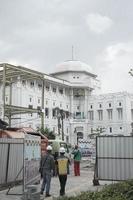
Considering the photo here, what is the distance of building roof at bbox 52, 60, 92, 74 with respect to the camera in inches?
4492

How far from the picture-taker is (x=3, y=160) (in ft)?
57.8

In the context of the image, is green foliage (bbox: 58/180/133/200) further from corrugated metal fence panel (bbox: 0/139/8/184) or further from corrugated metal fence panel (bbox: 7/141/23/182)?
corrugated metal fence panel (bbox: 7/141/23/182)

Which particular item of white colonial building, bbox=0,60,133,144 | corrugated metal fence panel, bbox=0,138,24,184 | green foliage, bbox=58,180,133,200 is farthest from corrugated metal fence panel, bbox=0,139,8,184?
white colonial building, bbox=0,60,133,144

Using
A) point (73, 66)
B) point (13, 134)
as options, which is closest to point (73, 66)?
point (73, 66)

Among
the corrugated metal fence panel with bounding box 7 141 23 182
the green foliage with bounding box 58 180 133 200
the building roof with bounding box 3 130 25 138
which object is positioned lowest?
the green foliage with bounding box 58 180 133 200

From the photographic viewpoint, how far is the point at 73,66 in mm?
114750

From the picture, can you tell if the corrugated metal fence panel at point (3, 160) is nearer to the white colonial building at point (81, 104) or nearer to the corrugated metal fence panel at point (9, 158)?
the corrugated metal fence panel at point (9, 158)

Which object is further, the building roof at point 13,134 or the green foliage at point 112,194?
the building roof at point 13,134

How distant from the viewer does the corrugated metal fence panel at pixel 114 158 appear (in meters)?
18.2

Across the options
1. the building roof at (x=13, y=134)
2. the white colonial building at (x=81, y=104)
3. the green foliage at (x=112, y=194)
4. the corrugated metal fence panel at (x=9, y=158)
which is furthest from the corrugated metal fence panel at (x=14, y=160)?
the white colonial building at (x=81, y=104)

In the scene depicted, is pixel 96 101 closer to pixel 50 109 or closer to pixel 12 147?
pixel 50 109

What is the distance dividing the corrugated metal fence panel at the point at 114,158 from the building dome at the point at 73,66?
95.4 meters

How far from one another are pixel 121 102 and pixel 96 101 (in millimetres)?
7825

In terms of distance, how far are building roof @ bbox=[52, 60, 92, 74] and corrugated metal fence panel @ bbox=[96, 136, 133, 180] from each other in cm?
9536
